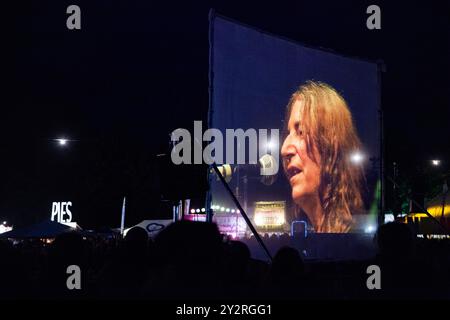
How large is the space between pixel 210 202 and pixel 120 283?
445cm

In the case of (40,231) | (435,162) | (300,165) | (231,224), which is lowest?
(40,231)

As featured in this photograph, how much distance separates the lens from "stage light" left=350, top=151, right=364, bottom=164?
11290 mm

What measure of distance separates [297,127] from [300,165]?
2.54ft

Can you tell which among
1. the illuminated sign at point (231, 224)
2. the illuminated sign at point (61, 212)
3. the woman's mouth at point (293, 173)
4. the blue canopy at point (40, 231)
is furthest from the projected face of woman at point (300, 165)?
the illuminated sign at point (61, 212)

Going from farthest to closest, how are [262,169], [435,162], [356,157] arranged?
1. [435,162]
2. [356,157]
3. [262,169]

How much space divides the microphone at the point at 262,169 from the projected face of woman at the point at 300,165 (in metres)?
0.32

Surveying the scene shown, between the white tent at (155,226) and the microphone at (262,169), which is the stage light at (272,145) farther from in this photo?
the white tent at (155,226)

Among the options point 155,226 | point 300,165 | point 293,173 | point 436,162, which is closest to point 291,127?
point 300,165

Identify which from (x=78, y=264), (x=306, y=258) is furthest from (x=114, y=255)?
(x=306, y=258)

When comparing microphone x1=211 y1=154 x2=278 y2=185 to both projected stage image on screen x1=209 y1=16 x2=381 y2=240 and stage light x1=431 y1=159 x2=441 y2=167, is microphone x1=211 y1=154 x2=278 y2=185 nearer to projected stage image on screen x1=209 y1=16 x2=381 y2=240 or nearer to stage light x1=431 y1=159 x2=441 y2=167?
projected stage image on screen x1=209 y1=16 x2=381 y2=240

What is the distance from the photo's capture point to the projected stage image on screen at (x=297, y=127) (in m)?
8.98

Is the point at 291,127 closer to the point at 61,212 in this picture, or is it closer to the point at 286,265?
the point at 286,265

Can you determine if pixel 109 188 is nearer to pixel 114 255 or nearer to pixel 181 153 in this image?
pixel 181 153

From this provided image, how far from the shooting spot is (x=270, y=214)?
9.64 m
